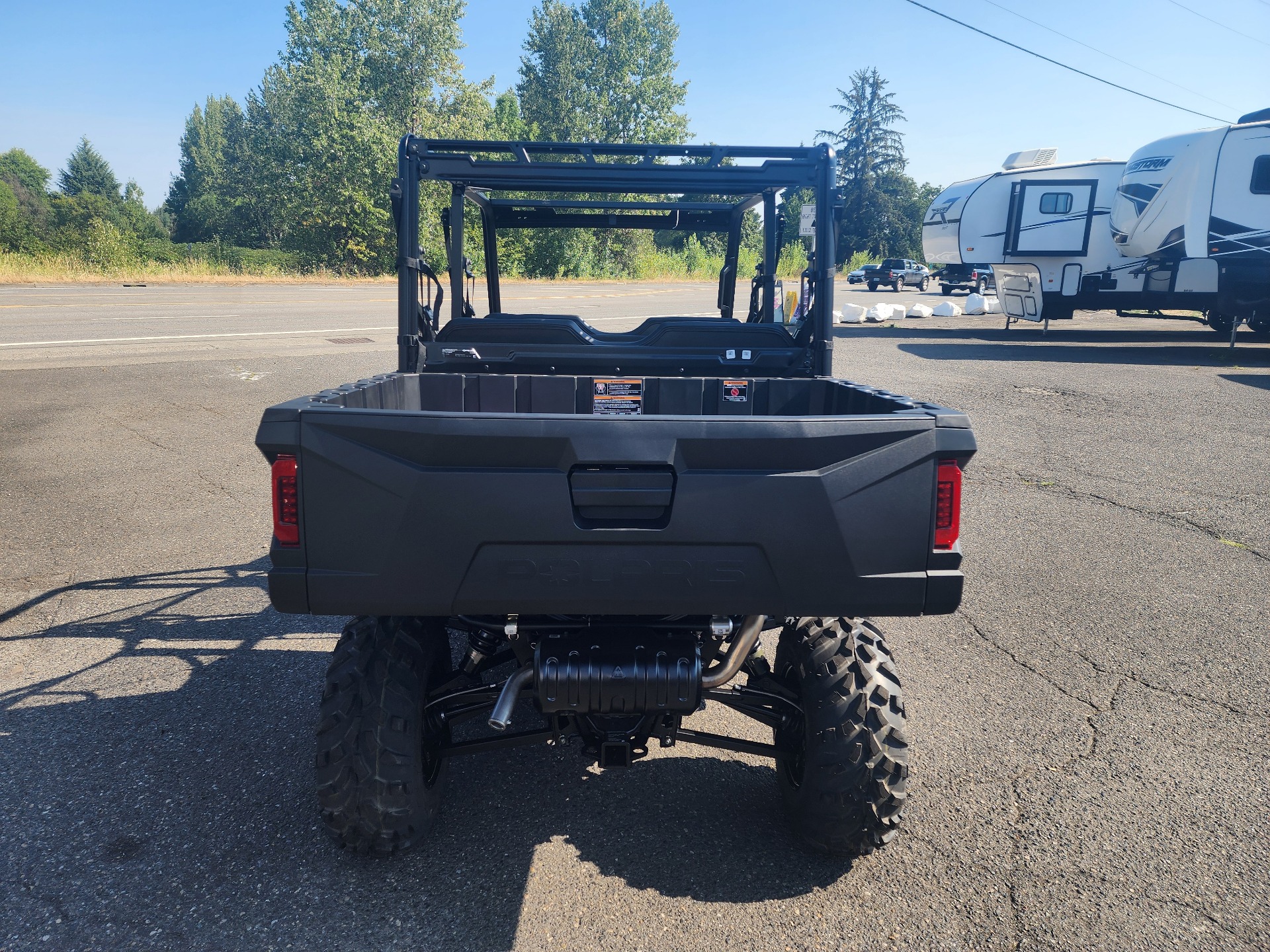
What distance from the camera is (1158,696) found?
400cm

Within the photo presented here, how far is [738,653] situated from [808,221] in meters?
2.42

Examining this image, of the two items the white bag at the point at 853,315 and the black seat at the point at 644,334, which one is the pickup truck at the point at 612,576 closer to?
the black seat at the point at 644,334

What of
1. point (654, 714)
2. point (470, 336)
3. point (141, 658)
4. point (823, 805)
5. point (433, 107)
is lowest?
point (141, 658)

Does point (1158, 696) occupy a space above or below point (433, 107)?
below

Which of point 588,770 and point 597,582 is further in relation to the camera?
point 588,770

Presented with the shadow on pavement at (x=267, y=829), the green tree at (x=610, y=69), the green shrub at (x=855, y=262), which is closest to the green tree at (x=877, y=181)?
the green shrub at (x=855, y=262)

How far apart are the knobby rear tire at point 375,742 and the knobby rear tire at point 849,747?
120 cm

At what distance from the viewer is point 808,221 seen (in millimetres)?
4223

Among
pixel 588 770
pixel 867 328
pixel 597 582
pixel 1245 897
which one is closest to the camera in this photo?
pixel 597 582

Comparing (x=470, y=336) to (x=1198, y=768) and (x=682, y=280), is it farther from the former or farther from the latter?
(x=682, y=280)

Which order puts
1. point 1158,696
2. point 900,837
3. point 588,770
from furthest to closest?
point 1158,696 → point 588,770 → point 900,837

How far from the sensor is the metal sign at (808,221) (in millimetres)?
4180

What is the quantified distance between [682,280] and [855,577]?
4543 cm

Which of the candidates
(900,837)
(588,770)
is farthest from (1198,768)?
(588,770)
